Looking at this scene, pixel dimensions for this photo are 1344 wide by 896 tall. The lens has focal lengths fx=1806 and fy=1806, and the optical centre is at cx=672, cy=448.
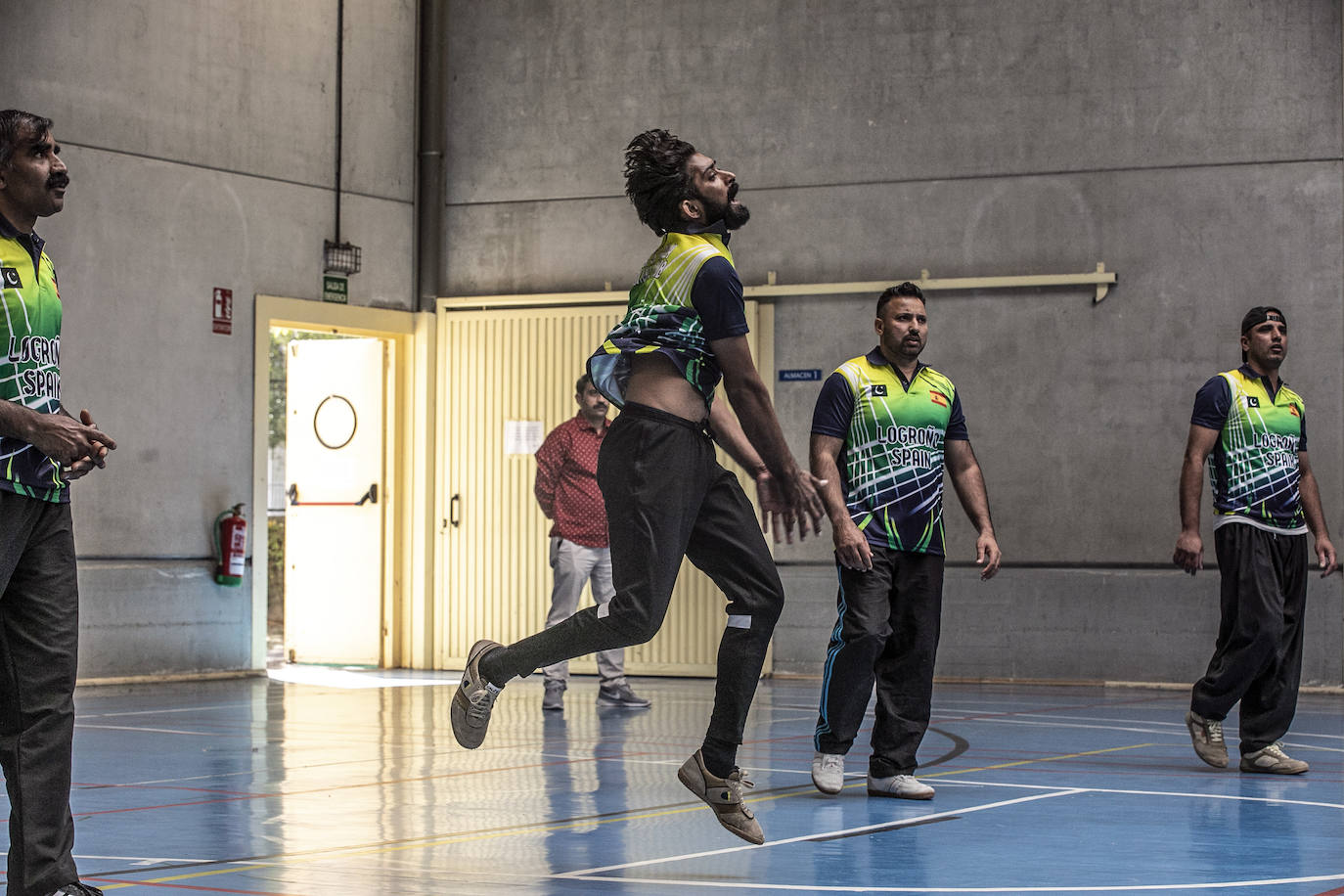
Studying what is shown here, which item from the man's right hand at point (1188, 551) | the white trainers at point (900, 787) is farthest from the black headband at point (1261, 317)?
the white trainers at point (900, 787)

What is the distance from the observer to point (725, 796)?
5.16 metres

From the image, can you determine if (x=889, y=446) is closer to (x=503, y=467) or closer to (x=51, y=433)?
(x=51, y=433)

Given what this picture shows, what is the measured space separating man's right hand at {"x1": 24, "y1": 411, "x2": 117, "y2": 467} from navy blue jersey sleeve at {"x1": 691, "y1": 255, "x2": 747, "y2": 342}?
1826 mm

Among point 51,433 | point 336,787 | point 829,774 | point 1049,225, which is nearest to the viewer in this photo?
A: point 51,433

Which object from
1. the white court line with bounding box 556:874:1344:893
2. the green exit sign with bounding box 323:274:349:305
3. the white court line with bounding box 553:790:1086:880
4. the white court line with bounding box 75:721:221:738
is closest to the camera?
the white court line with bounding box 556:874:1344:893

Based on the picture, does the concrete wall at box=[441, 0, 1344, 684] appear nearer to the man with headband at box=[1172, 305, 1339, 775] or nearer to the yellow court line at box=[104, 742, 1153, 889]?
the man with headband at box=[1172, 305, 1339, 775]

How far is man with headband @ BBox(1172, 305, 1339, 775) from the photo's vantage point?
24.4 ft

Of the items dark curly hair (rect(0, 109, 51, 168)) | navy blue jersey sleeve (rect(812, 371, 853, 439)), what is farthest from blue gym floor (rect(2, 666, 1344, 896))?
dark curly hair (rect(0, 109, 51, 168))

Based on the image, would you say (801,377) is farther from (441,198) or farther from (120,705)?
(120,705)

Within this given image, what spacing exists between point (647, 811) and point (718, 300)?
A: 2011mm

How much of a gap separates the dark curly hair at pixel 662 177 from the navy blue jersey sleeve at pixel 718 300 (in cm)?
29

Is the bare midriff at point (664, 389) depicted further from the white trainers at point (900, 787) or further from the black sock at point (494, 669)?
the white trainers at point (900, 787)

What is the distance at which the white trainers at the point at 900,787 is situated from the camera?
6566 mm

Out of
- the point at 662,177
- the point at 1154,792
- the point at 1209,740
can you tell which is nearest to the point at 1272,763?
the point at 1209,740
